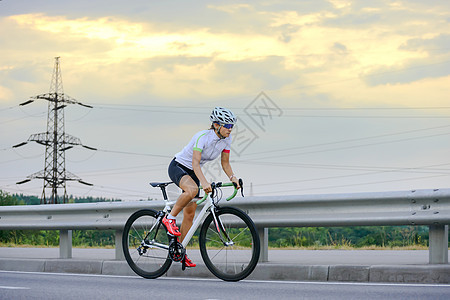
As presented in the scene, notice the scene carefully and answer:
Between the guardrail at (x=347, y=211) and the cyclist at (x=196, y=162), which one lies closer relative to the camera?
the guardrail at (x=347, y=211)

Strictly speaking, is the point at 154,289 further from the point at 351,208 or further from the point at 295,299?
the point at 351,208

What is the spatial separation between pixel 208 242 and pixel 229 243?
31 cm

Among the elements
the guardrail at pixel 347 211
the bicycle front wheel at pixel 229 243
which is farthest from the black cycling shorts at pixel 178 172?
the guardrail at pixel 347 211

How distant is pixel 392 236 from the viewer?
14.4 metres

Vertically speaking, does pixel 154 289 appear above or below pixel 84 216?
below

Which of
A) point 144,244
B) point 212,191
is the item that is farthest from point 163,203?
point 212,191

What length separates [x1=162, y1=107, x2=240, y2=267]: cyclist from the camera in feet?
27.8

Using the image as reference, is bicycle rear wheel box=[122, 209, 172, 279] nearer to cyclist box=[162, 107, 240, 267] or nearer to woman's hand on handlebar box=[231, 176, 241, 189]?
cyclist box=[162, 107, 240, 267]

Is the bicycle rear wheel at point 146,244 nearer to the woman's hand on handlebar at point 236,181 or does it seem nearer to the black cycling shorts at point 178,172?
the black cycling shorts at point 178,172

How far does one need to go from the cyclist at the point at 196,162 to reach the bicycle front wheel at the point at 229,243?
34 cm

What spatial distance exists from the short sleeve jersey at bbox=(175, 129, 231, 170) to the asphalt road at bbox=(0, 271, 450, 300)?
1.47 metres

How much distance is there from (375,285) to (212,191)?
215cm

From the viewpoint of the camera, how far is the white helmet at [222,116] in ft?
27.7

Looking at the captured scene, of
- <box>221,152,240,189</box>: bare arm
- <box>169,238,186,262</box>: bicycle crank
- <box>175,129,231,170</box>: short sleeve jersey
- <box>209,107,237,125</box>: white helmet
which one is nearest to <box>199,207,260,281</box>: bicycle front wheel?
<box>169,238,186,262</box>: bicycle crank
